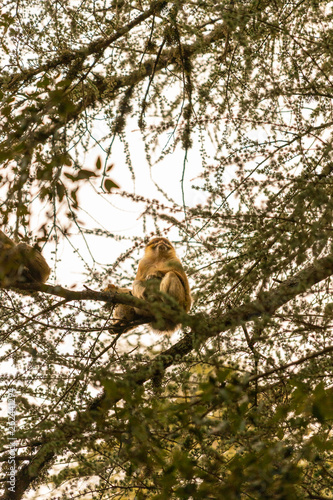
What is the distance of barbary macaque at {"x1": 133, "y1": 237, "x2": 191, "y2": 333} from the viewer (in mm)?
5702

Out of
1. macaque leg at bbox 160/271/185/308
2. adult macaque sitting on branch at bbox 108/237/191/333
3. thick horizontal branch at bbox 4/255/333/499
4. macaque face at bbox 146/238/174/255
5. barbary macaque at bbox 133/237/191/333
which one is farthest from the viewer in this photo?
macaque face at bbox 146/238/174/255

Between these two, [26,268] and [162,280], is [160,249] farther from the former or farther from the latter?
[26,268]

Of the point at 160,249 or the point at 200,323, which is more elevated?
the point at 160,249

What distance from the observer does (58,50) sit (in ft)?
14.8

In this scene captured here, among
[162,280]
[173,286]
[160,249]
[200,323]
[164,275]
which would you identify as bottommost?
[200,323]

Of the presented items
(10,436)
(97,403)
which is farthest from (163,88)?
(10,436)

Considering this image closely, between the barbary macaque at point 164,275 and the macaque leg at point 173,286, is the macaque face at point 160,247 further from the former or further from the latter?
the macaque leg at point 173,286

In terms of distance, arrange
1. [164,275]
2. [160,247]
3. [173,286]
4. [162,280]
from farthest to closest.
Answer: [160,247] < [164,275] < [162,280] < [173,286]

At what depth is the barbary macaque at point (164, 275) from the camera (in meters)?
5.70

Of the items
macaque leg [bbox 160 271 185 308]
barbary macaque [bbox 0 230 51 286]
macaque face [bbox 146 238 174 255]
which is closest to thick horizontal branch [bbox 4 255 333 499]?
barbary macaque [bbox 0 230 51 286]

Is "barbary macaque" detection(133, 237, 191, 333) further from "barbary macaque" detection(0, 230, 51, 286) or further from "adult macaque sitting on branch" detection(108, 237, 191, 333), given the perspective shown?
"barbary macaque" detection(0, 230, 51, 286)

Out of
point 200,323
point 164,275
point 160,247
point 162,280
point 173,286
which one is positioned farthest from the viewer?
point 160,247

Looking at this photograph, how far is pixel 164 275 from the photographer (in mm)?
6430

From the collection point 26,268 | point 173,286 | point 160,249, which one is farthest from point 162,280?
point 26,268
